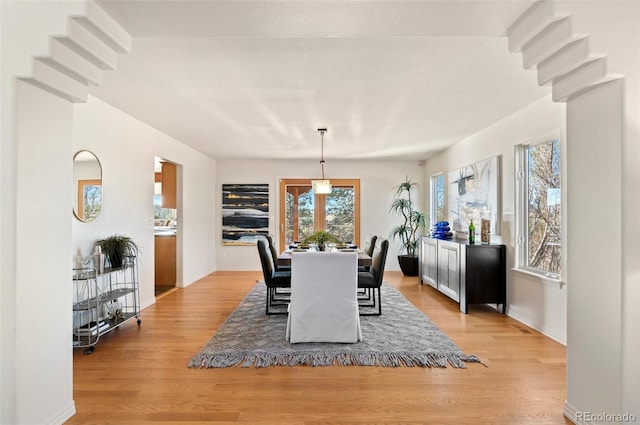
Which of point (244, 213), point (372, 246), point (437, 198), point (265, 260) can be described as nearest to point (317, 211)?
point (244, 213)

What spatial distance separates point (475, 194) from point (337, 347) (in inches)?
122

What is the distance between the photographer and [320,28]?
1.83 m

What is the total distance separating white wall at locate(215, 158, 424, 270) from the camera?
24.0 ft

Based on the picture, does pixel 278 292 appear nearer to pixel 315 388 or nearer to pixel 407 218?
pixel 315 388

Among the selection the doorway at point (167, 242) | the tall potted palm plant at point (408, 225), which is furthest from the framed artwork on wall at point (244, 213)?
the tall potted palm plant at point (408, 225)

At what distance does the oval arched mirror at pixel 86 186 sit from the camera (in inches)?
131

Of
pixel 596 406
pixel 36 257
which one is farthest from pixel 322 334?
pixel 36 257

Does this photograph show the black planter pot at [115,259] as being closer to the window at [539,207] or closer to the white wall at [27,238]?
the white wall at [27,238]

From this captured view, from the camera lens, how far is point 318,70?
9.04 ft

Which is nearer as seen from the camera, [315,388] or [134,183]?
[315,388]

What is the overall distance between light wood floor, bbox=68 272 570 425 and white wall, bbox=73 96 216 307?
115 centimetres

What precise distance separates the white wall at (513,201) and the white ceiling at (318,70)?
0.61ft

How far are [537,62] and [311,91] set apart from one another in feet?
6.05

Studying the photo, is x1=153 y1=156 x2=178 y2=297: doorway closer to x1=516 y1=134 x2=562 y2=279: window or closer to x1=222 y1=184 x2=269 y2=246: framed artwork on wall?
→ x1=222 y1=184 x2=269 y2=246: framed artwork on wall
